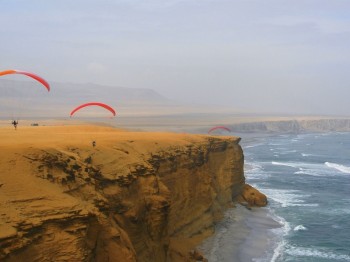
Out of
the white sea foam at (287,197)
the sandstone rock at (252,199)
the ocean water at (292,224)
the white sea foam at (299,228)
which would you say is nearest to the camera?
the ocean water at (292,224)

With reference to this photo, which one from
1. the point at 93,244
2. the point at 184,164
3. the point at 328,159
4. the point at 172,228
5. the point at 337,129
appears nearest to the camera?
the point at 93,244

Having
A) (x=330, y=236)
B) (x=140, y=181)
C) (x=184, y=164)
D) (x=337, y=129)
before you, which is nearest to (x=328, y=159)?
(x=330, y=236)

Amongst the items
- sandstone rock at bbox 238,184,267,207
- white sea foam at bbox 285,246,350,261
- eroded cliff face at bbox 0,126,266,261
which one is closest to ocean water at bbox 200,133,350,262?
white sea foam at bbox 285,246,350,261

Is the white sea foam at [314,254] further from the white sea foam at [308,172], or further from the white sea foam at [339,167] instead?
the white sea foam at [339,167]

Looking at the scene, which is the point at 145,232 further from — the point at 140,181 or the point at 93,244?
the point at 93,244

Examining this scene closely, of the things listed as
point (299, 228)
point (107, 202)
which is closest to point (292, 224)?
point (299, 228)

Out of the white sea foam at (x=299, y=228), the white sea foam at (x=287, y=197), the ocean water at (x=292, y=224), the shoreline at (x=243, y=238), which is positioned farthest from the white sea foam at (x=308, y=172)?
the white sea foam at (x=299, y=228)
